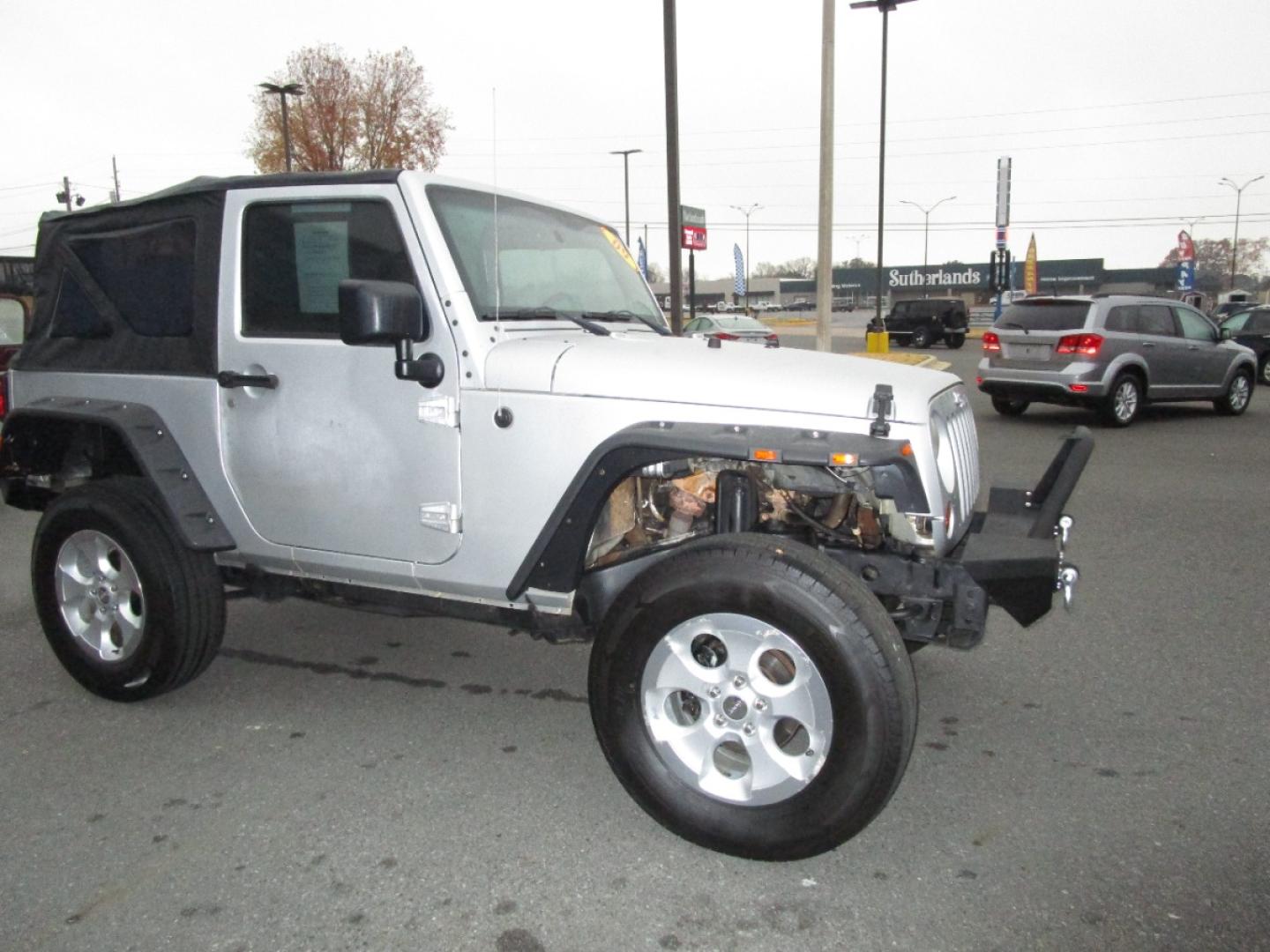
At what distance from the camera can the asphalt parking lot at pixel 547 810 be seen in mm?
2674

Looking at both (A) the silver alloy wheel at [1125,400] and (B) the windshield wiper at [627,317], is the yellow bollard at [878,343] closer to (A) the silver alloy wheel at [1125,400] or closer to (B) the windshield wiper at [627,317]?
(A) the silver alloy wheel at [1125,400]

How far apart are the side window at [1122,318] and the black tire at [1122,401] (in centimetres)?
60

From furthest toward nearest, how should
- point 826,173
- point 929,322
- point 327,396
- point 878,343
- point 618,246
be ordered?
point 929,322, point 878,343, point 826,173, point 618,246, point 327,396

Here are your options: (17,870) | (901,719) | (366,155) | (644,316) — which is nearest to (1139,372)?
(644,316)

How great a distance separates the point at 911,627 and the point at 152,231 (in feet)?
10.9

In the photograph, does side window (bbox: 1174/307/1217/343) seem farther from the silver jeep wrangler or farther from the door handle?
the door handle

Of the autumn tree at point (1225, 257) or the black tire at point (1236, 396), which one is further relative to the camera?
the autumn tree at point (1225, 257)

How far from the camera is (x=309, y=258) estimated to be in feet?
12.0

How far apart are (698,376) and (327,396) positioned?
140 cm

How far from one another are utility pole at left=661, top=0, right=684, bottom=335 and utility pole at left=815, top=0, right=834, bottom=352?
545cm

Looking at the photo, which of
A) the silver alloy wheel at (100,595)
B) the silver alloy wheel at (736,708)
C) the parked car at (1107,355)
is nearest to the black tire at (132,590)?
the silver alloy wheel at (100,595)

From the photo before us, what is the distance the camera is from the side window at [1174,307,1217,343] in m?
13.6

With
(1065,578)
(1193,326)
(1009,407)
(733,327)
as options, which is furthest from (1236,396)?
(733,327)

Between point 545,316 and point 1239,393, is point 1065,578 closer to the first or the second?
point 545,316
